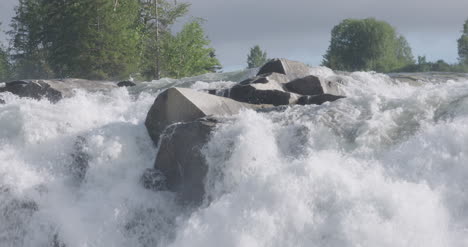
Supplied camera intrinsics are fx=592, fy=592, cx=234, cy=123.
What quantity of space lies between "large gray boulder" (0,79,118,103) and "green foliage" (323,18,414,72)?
41.4 metres

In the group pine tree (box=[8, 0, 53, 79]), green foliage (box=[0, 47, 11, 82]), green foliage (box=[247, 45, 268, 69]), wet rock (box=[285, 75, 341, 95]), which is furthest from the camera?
green foliage (box=[247, 45, 268, 69])

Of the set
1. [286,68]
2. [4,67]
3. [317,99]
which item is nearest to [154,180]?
[317,99]

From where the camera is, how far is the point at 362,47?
57.2 meters

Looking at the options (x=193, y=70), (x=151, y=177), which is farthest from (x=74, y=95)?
(x=193, y=70)

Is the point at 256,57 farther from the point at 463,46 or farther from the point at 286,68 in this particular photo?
the point at 286,68

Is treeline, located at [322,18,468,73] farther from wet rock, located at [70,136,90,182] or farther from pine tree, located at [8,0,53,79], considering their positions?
wet rock, located at [70,136,90,182]

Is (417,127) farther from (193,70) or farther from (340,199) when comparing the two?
(193,70)

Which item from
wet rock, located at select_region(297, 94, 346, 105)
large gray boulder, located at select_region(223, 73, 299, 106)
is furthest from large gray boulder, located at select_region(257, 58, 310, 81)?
wet rock, located at select_region(297, 94, 346, 105)

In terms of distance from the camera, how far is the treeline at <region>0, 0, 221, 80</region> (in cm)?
3391

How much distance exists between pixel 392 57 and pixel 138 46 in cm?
2912

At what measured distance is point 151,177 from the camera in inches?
428

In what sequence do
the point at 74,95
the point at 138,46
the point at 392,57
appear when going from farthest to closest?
the point at 392,57, the point at 138,46, the point at 74,95

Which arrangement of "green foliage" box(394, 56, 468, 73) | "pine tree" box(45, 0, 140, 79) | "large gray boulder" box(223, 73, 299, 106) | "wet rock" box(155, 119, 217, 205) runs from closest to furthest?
"wet rock" box(155, 119, 217, 205) < "large gray boulder" box(223, 73, 299, 106) < "pine tree" box(45, 0, 140, 79) < "green foliage" box(394, 56, 468, 73)

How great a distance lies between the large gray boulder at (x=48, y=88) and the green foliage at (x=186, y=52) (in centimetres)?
2037
